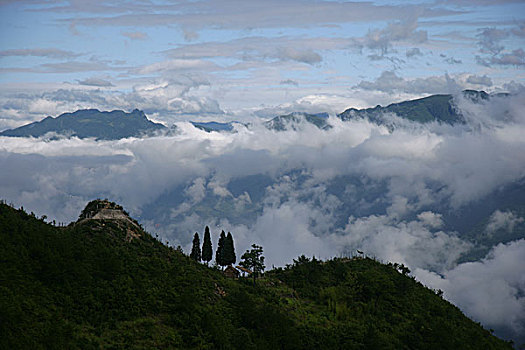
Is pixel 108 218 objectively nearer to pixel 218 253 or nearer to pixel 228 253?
pixel 218 253

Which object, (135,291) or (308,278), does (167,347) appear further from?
(308,278)

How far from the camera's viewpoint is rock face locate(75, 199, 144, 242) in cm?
9419

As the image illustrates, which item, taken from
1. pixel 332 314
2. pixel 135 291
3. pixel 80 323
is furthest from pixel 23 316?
pixel 332 314

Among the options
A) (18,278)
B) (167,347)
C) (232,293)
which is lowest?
(167,347)

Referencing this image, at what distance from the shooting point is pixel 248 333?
72.2m

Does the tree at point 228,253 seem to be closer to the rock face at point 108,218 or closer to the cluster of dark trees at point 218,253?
the cluster of dark trees at point 218,253

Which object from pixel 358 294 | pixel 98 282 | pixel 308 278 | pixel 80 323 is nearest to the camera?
pixel 80 323

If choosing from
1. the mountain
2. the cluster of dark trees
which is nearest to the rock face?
the mountain

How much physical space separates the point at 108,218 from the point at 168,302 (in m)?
30.8

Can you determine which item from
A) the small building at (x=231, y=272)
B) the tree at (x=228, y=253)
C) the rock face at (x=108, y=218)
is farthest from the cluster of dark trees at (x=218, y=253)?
the rock face at (x=108, y=218)

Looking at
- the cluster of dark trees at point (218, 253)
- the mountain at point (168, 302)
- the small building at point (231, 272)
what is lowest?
the mountain at point (168, 302)

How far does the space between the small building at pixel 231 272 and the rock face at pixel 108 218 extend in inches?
963

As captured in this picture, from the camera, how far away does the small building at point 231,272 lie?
110062mm

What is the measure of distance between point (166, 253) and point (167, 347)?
35.9 meters
